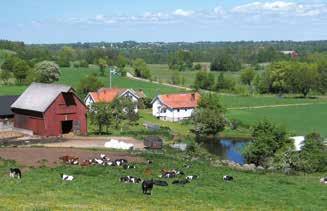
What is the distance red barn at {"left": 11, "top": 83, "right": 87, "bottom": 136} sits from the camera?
52.5 metres

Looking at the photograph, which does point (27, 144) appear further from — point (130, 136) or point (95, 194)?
point (95, 194)

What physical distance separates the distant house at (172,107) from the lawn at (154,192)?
46.0 m

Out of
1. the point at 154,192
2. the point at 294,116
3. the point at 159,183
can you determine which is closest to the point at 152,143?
the point at 159,183

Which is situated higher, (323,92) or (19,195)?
(19,195)

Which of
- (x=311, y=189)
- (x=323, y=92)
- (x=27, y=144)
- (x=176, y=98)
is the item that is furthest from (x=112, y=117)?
(x=323, y=92)

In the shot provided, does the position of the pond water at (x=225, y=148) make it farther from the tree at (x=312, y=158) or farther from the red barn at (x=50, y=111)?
the red barn at (x=50, y=111)

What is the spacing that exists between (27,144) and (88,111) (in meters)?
11.1

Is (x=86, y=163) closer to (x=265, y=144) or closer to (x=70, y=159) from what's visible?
(x=70, y=159)

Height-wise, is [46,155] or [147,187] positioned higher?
[147,187]

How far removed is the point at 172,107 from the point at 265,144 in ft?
122

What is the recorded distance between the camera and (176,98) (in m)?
82.6

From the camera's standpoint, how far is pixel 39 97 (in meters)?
54.2

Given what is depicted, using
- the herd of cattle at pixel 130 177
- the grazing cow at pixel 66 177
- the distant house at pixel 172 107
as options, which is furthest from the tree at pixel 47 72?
the grazing cow at pixel 66 177

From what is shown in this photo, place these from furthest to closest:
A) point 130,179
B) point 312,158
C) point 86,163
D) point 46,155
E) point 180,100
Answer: point 180,100, point 312,158, point 46,155, point 86,163, point 130,179
